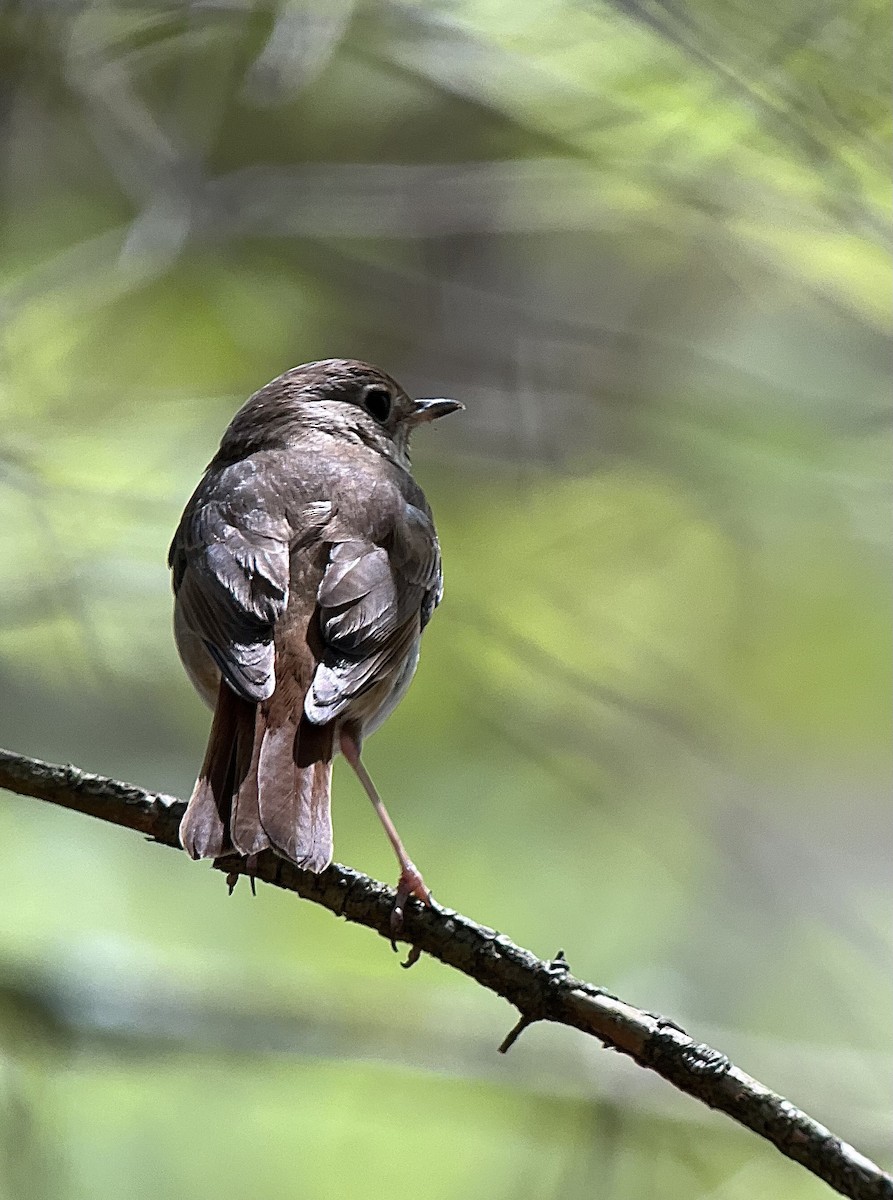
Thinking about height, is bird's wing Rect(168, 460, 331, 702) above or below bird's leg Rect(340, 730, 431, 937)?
above

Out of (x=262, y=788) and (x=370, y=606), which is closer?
(x=262, y=788)

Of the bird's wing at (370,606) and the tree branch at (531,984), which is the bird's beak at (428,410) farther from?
the tree branch at (531,984)

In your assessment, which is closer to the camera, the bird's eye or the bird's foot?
the bird's foot

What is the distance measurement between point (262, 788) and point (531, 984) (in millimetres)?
671

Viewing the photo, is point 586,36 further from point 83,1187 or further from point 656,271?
point 83,1187

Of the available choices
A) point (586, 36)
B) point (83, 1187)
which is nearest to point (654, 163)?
point (586, 36)

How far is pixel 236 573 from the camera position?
130 inches

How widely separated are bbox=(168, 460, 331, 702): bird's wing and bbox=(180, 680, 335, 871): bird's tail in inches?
3.3

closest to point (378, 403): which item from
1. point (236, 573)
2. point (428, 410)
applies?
point (428, 410)

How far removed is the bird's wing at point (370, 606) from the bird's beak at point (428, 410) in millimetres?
667

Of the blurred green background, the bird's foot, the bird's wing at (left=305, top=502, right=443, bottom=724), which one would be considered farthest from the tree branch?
the blurred green background

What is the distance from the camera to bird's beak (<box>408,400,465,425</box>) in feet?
14.1

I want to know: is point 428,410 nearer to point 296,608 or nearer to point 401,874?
point 296,608

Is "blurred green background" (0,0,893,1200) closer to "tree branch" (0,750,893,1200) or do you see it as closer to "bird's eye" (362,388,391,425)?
"bird's eye" (362,388,391,425)
